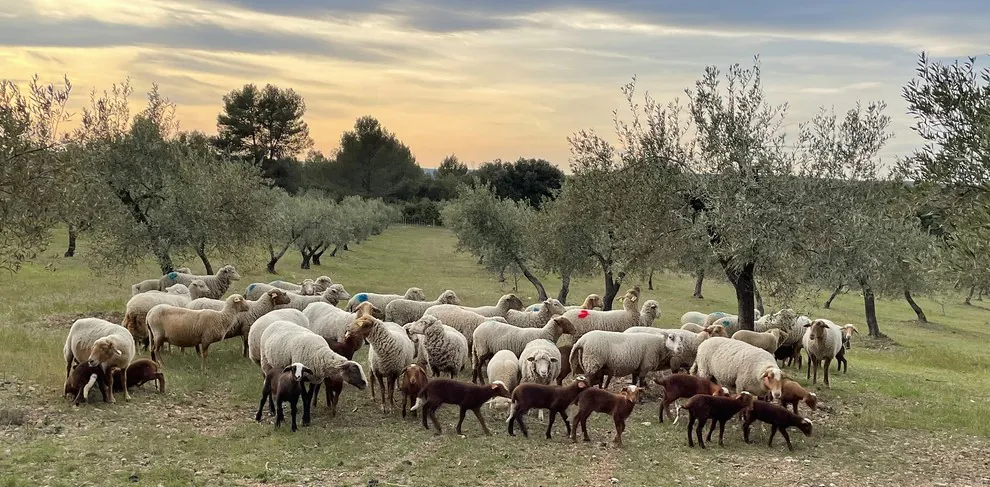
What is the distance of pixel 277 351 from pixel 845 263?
1142 cm

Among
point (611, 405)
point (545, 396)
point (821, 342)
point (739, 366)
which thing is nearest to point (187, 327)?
point (545, 396)

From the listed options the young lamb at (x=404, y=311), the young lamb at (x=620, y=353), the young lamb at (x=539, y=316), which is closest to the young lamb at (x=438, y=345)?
the young lamb at (x=620, y=353)

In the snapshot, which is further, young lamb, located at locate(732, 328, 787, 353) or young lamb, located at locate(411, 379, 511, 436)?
young lamb, located at locate(732, 328, 787, 353)

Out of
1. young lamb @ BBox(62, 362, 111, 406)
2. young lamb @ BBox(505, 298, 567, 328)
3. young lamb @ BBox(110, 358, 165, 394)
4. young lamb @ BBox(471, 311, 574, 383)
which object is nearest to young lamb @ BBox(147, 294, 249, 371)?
young lamb @ BBox(110, 358, 165, 394)

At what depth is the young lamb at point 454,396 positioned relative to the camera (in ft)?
33.0

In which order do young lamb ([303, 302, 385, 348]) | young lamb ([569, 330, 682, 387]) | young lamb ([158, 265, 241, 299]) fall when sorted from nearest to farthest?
young lamb ([569, 330, 682, 387]) < young lamb ([303, 302, 385, 348]) < young lamb ([158, 265, 241, 299])

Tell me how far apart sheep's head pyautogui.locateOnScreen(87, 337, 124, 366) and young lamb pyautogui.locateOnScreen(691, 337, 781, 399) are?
9.91 meters

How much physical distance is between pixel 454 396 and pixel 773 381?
5.02 meters

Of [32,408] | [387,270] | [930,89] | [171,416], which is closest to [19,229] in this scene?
[32,408]

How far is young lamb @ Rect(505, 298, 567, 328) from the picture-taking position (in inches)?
606

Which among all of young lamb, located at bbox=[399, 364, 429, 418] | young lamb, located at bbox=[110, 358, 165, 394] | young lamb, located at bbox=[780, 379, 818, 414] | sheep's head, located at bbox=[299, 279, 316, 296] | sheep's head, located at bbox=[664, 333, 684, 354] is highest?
sheep's head, located at bbox=[664, 333, 684, 354]

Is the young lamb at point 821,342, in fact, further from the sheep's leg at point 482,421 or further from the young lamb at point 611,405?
the sheep's leg at point 482,421

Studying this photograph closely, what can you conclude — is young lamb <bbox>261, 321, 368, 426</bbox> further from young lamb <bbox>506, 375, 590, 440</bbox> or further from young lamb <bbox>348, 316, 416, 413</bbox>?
young lamb <bbox>506, 375, 590, 440</bbox>

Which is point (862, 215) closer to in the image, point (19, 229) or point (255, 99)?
point (19, 229)
